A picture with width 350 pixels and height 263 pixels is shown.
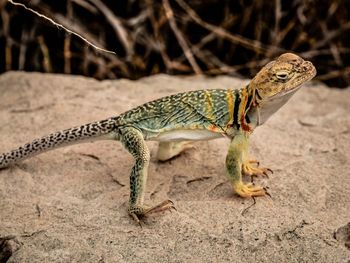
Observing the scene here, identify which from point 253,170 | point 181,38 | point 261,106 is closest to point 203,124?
point 261,106

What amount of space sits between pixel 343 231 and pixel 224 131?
112 centimetres

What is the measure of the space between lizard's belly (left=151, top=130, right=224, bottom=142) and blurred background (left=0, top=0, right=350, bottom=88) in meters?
2.90

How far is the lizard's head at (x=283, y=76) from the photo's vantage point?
4195 mm

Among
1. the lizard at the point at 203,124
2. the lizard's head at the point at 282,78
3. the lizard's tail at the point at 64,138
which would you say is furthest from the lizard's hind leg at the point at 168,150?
the lizard's head at the point at 282,78

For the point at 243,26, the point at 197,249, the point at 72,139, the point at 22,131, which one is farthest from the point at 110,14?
the point at 197,249

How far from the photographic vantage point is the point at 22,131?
5.45 meters

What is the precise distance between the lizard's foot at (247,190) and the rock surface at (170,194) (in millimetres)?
55

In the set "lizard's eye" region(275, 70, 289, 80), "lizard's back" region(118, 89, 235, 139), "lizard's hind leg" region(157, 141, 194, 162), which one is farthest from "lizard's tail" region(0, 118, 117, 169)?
"lizard's eye" region(275, 70, 289, 80)

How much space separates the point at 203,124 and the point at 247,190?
593 millimetres

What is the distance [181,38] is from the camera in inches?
290

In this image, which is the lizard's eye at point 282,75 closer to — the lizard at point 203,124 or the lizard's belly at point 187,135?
the lizard at point 203,124

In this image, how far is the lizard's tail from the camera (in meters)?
4.64

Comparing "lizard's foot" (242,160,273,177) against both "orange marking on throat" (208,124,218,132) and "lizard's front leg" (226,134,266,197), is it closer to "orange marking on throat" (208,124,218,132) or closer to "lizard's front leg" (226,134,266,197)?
"lizard's front leg" (226,134,266,197)

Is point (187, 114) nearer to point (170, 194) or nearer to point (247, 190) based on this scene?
point (170, 194)
